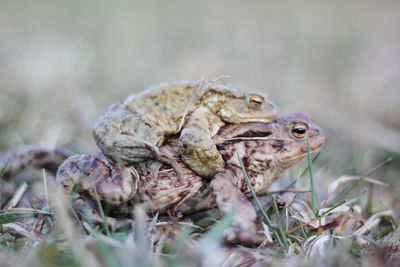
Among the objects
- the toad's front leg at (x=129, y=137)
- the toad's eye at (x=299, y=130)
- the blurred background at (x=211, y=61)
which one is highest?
the toad's front leg at (x=129, y=137)

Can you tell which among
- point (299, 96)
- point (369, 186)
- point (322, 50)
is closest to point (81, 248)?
point (369, 186)

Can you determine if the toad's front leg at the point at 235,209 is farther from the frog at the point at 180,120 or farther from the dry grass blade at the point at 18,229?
the dry grass blade at the point at 18,229

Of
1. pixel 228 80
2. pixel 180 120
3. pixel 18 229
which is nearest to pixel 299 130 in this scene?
pixel 180 120

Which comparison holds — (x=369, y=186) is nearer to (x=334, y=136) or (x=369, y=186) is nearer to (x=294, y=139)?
(x=294, y=139)

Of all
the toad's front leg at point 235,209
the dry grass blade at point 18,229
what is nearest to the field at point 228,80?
the dry grass blade at point 18,229

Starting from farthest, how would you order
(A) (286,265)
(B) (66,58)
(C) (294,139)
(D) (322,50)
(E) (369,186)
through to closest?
(D) (322,50) → (B) (66,58) → (E) (369,186) → (C) (294,139) → (A) (286,265)
